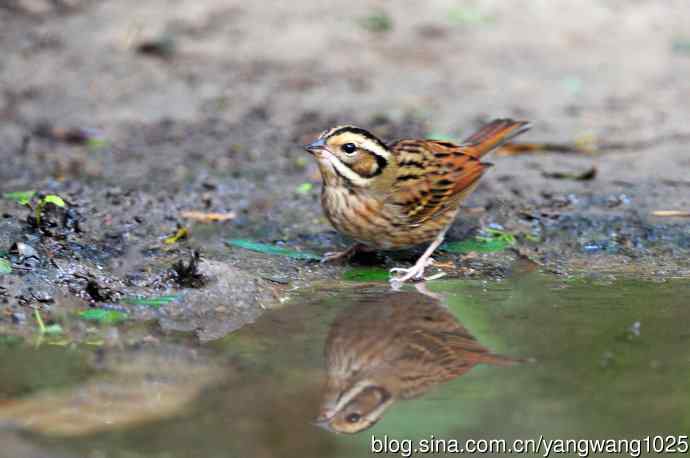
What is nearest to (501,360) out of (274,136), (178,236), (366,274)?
(366,274)

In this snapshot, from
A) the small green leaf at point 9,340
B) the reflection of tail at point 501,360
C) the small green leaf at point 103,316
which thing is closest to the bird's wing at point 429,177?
the reflection of tail at point 501,360

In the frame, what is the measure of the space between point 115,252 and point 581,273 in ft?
9.11

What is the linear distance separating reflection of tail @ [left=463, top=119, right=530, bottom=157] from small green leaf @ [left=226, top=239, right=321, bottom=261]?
136 cm

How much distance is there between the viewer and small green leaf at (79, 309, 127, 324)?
5.16 meters

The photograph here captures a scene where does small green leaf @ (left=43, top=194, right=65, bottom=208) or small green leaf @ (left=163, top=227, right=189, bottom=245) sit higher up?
small green leaf @ (left=43, top=194, right=65, bottom=208)

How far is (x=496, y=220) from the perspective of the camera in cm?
707

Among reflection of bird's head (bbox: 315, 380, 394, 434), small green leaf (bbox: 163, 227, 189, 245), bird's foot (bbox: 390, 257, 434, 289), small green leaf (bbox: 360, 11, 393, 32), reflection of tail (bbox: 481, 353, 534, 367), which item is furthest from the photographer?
small green leaf (bbox: 360, 11, 393, 32)

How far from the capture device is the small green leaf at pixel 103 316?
516 cm

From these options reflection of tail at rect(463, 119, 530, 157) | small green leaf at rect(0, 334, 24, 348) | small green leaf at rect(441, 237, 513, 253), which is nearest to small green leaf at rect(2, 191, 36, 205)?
small green leaf at rect(0, 334, 24, 348)

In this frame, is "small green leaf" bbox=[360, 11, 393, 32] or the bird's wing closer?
the bird's wing

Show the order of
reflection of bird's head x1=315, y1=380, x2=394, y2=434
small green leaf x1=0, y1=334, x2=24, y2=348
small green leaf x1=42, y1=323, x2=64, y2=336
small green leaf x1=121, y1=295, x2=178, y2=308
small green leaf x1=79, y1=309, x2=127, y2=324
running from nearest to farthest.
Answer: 1. reflection of bird's head x1=315, y1=380, x2=394, y2=434
2. small green leaf x1=0, y1=334, x2=24, y2=348
3. small green leaf x1=42, y1=323, x2=64, y2=336
4. small green leaf x1=79, y1=309, x2=127, y2=324
5. small green leaf x1=121, y1=295, x2=178, y2=308

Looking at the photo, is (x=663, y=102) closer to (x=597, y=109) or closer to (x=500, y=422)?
(x=597, y=109)

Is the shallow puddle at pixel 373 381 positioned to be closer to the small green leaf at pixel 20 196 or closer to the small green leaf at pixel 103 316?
the small green leaf at pixel 103 316

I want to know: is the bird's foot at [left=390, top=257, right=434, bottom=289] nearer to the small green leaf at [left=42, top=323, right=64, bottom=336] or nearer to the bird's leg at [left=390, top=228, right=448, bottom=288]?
the bird's leg at [left=390, top=228, right=448, bottom=288]
